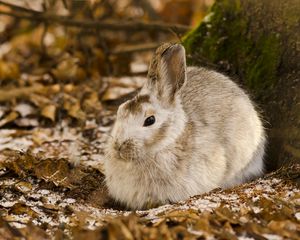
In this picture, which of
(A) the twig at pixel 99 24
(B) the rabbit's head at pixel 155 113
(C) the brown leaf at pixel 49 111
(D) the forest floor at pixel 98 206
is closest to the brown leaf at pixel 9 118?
(C) the brown leaf at pixel 49 111

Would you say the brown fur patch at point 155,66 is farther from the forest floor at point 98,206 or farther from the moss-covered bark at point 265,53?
the moss-covered bark at point 265,53

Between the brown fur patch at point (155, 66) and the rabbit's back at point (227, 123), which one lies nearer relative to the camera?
the brown fur patch at point (155, 66)

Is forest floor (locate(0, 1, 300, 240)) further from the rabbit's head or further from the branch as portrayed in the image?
the rabbit's head

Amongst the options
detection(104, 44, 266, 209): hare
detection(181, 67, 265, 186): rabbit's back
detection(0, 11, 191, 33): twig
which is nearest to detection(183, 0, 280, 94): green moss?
detection(181, 67, 265, 186): rabbit's back

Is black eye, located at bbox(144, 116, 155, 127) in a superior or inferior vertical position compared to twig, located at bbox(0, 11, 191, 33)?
inferior

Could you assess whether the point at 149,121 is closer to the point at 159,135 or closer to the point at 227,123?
the point at 159,135

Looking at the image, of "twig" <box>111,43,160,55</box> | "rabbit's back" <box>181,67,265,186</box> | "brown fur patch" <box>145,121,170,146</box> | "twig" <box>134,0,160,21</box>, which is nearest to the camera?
"brown fur patch" <box>145,121,170,146</box>

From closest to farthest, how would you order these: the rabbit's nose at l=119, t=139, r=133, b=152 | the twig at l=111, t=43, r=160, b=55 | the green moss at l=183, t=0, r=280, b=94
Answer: the rabbit's nose at l=119, t=139, r=133, b=152
the green moss at l=183, t=0, r=280, b=94
the twig at l=111, t=43, r=160, b=55
